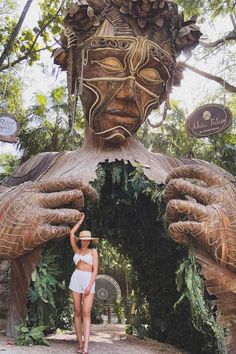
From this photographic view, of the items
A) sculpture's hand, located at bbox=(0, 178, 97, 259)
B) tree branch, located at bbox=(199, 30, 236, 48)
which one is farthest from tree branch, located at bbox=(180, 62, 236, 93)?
sculpture's hand, located at bbox=(0, 178, 97, 259)

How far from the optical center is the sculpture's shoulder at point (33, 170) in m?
5.61

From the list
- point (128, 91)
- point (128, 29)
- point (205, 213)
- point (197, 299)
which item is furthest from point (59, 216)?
point (128, 29)

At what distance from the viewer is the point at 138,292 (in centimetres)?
662

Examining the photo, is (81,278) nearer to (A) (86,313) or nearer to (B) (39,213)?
(A) (86,313)

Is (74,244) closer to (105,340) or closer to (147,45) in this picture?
(105,340)

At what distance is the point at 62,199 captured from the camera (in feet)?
15.1

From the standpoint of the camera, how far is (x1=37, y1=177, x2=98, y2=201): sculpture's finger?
15.5 ft

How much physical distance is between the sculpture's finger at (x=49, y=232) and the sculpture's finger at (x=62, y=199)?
0.80 feet

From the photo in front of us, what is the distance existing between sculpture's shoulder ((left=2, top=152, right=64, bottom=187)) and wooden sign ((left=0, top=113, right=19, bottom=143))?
43 centimetres

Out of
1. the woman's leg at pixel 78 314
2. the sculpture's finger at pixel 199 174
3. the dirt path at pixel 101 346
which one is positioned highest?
the sculpture's finger at pixel 199 174

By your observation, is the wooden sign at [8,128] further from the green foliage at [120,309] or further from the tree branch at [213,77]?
the green foliage at [120,309]

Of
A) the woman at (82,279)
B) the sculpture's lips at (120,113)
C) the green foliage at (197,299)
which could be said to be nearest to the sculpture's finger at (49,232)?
the woman at (82,279)

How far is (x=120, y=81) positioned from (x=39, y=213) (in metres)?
1.86

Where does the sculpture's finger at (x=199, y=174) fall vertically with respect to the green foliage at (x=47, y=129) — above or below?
below
